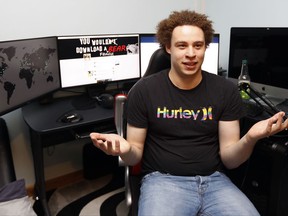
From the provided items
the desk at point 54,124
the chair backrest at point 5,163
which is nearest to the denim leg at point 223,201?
the desk at point 54,124

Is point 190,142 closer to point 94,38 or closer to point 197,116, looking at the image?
point 197,116

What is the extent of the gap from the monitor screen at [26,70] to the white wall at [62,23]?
0.20 m

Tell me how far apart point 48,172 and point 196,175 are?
1.33 meters

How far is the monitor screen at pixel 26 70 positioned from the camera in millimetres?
1481

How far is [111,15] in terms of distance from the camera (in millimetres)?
2146

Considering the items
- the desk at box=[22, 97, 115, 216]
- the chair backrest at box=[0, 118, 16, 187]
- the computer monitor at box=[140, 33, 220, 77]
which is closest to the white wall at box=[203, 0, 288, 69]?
the computer monitor at box=[140, 33, 220, 77]

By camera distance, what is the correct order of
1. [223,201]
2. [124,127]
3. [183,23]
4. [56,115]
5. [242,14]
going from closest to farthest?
[223,201]
[183,23]
[124,127]
[56,115]
[242,14]

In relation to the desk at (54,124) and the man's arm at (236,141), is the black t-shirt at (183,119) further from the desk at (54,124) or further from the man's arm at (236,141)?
the desk at (54,124)

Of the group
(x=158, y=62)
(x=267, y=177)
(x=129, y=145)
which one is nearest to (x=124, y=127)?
(x=129, y=145)

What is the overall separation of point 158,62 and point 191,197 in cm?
65

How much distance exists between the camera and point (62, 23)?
197cm

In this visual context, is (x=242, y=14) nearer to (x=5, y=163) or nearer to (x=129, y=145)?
(x=129, y=145)

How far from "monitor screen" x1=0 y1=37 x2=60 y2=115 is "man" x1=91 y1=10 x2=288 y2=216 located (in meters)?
0.67

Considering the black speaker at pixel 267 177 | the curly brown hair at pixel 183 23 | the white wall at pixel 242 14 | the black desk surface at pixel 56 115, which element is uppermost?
the white wall at pixel 242 14
